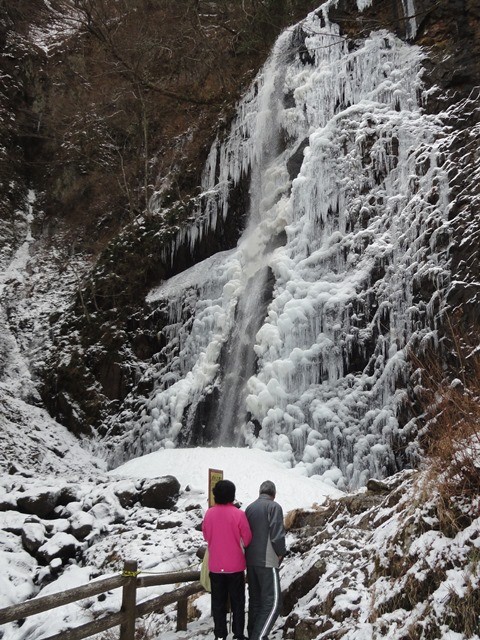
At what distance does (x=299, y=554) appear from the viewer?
5477mm

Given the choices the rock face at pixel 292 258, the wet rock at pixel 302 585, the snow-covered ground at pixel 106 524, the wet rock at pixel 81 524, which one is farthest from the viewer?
the rock face at pixel 292 258

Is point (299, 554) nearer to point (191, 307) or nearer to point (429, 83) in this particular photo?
point (191, 307)

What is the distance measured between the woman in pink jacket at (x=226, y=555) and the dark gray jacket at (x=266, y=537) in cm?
6

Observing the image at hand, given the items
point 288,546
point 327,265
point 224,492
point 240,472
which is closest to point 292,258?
point 327,265

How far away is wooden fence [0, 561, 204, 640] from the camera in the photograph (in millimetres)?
4117

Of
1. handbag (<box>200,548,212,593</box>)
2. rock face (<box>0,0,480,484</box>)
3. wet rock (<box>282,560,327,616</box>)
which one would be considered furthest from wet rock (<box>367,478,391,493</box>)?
rock face (<box>0,0,480,484</box>)

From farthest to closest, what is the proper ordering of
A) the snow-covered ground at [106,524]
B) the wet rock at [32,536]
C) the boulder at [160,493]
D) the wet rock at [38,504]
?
the wet rock at [38,504], the boulder at [160,493], the wet rock at [32,536], the snow-covered ground at [106,524]

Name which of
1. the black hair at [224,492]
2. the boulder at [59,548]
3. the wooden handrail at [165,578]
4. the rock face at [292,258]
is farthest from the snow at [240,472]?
the black hair at [224,492]

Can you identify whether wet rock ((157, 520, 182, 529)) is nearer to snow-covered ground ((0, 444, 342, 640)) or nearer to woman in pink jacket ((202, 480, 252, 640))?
snow-covered ground ((0, 444, 342, 640))

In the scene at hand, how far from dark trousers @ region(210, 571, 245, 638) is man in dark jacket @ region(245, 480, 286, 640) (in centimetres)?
10

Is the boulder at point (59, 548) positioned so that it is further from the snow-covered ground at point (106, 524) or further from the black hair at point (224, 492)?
the black hair at point (224, 492)

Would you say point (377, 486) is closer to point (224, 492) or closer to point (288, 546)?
point (288, 546)

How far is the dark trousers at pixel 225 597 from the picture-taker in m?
4.50

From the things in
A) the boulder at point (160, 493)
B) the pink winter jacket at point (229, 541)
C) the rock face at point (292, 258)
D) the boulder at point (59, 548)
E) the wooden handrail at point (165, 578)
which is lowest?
the boulder at point (59, 548)
